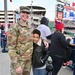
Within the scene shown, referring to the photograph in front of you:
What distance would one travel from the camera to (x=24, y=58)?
2904mm

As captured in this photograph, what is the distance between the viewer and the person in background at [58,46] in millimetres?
4070

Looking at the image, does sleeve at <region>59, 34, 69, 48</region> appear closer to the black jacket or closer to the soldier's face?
the black jacket

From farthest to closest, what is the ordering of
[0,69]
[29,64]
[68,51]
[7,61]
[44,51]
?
1. [7,61]
2. [0,69]
3. [68,51]
4. [44,51]
5. [29,64]

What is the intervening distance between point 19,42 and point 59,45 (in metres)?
1.49

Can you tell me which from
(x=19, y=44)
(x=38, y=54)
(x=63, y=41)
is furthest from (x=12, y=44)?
(x=63, y=41)

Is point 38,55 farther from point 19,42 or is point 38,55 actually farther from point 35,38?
point 19,42

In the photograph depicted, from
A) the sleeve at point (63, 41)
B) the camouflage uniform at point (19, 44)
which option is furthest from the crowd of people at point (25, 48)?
the sleeve at point (63, 41)

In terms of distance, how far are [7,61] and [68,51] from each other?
2873 mm

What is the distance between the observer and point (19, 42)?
2.85 metres

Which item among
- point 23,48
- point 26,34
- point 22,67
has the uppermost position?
point 26,34

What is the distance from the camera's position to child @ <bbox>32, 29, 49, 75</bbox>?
3.18 m

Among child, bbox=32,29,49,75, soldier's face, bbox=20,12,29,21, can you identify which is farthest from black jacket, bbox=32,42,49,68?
soldier's face, bbox=20,12,29,21

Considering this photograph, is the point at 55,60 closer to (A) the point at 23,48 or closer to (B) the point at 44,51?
(B) the point at 44,51

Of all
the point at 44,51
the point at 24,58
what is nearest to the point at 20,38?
the point at 24,58
